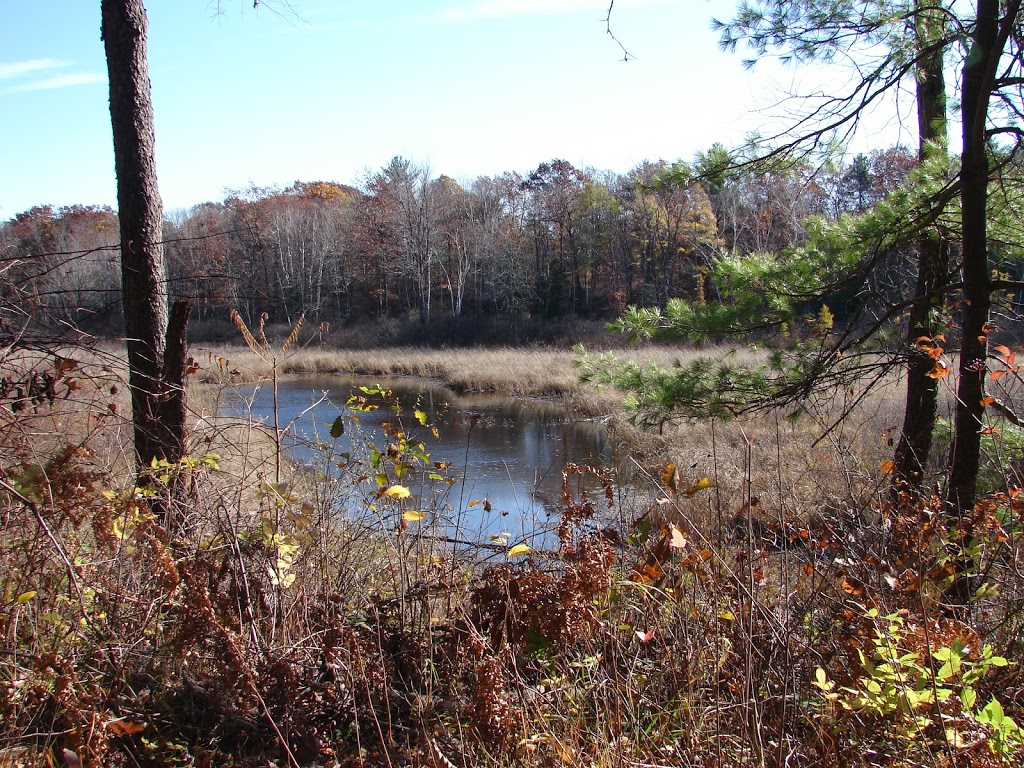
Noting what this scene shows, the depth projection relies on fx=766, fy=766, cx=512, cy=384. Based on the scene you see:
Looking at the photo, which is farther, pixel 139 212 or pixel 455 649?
pixel 139 212

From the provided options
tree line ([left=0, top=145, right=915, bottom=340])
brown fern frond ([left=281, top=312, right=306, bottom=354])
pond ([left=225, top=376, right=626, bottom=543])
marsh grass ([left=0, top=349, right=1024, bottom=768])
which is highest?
tree line ([left=0, top=145, right=915, bottom=340])

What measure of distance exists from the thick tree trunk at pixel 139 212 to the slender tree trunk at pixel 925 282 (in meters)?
4.97

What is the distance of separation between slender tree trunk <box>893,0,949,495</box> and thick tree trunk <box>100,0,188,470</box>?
4.97m

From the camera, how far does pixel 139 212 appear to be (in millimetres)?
5246

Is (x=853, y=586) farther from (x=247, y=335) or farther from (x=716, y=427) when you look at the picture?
(x=716, y=427)

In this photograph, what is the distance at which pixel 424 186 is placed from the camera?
140 feet

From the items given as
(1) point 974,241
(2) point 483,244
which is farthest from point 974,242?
(2) point 483,244

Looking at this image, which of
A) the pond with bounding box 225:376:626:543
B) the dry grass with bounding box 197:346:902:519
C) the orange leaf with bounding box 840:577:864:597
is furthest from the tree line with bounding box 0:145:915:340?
the orange leaf with bounding box 840:577:864:597

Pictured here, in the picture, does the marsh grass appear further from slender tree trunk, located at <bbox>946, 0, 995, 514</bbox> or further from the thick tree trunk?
the thick tree trunk

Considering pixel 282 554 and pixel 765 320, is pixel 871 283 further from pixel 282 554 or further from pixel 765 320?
pixel 282 554

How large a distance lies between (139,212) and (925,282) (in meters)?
5.71

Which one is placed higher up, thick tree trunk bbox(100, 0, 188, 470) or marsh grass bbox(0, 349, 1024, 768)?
thick tree trunk bbox(100, 0, 188, 470)

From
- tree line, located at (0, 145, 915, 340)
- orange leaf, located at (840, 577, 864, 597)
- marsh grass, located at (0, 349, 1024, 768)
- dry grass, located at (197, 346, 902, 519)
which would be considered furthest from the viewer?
tree line, located at (0, 145, 915, 340)

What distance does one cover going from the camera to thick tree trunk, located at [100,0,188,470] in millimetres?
5105
